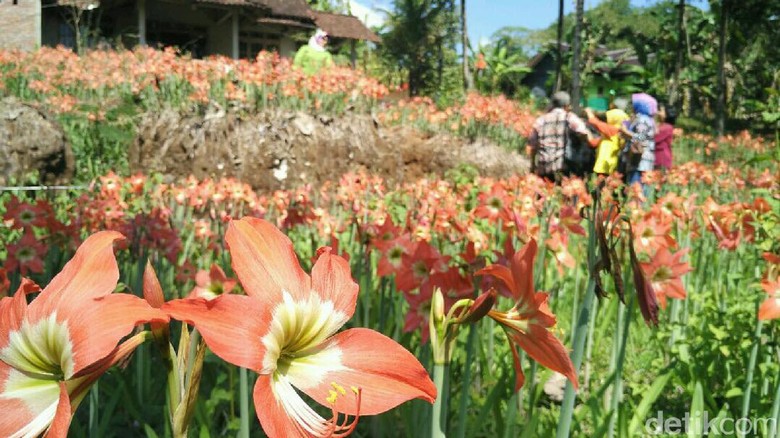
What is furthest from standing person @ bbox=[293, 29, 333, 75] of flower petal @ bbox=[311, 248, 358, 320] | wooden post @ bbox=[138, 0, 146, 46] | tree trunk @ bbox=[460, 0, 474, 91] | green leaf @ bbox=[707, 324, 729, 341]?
tree trunk @ bbox=[460, 0, 474, 91]

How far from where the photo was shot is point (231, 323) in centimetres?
68

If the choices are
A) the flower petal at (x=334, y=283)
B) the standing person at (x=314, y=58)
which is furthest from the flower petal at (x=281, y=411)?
the standing person at (x=314, y=58)

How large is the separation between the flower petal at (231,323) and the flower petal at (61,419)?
0.39ft

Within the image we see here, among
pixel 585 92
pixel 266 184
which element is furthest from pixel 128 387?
pixel 585 92

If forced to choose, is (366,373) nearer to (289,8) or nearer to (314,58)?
(314,58)

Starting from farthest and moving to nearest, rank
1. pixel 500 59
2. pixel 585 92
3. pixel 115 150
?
1. pixel 585 92
2. pixel 500 59
3. pixel 115 150

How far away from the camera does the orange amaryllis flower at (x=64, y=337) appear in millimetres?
635

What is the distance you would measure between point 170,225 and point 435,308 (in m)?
2.36

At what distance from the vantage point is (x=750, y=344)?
247 cm

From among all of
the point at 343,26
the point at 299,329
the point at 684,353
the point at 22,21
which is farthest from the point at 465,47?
the point at 299,329

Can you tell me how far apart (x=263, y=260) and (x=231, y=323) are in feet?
0.27

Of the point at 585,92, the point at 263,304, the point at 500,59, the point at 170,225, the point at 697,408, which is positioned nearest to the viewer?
the point at 263,304

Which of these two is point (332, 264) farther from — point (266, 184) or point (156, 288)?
point (266, 184)

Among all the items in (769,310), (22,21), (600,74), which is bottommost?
(769,310)
